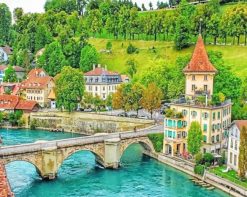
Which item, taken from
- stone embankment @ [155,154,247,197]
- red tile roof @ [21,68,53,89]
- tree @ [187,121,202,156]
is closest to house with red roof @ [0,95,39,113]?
red tile roof @ [21,68,53,89]

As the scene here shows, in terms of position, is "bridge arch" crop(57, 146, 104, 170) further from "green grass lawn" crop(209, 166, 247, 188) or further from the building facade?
"green grass lawn" crop(209, 166, 247, 188)

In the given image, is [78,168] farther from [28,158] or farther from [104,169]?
[28,158]

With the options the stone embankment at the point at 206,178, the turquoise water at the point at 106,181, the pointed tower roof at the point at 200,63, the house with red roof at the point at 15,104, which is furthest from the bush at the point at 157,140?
the house with red roof at the point at 15,104

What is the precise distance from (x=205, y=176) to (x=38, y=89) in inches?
2403

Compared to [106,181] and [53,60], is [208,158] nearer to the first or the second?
[106,181]

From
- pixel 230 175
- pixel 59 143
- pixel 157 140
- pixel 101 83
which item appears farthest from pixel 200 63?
pixel 101 83

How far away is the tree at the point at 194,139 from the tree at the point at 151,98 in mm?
22139

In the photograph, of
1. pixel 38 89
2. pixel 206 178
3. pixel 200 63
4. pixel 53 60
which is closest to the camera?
pixel 206 178

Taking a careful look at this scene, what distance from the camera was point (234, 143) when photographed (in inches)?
2366

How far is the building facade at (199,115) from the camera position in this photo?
6975cm

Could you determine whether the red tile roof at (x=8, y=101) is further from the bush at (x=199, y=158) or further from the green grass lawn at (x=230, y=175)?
the green grass lawn at (x=230, y=175)

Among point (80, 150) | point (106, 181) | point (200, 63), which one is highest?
point (200, 63)

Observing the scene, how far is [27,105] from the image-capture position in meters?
105

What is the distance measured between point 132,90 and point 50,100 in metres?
28.1
